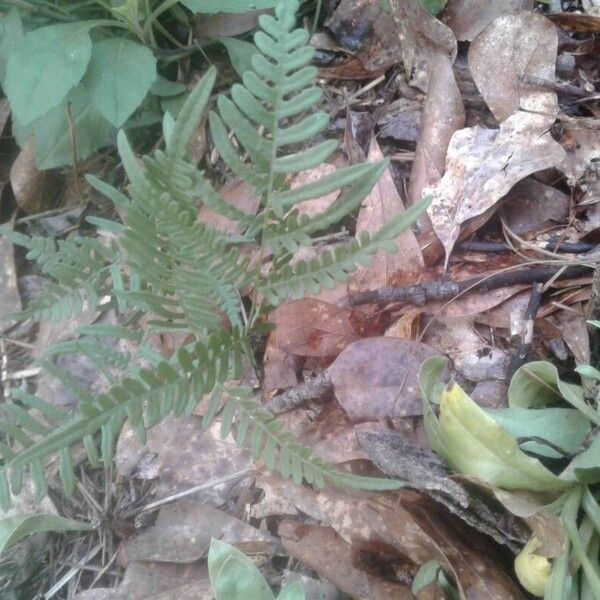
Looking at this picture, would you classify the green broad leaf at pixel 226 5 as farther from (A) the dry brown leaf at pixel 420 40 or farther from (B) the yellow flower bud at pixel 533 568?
(B) the yellow flower bud at pixel 533 568

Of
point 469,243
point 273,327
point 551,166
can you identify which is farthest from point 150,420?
point 551,166

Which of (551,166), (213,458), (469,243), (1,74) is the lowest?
(213,458)

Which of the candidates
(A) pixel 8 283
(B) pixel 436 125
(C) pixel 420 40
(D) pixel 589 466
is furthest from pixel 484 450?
(A) pixel 8 283

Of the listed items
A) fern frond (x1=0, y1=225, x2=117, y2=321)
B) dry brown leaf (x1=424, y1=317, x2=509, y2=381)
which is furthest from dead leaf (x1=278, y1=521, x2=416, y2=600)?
fern frond (x1=0, y1=225, x2=117, y2=321)

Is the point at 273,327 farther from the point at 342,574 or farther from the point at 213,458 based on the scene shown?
the point at 342,574

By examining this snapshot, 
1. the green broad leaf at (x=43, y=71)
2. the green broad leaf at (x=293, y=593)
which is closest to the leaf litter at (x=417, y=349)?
the green broad leaf at (x=293, y=593)

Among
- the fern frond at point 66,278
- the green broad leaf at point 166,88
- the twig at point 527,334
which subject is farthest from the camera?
the green broad leaf at point 166,88

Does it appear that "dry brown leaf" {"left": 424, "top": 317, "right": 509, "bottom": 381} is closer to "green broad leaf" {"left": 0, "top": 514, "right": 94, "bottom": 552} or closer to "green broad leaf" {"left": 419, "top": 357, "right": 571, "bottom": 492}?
"green broad leaf" {"left": 419, "top": 357, "right": 571, "bottom": 492}
